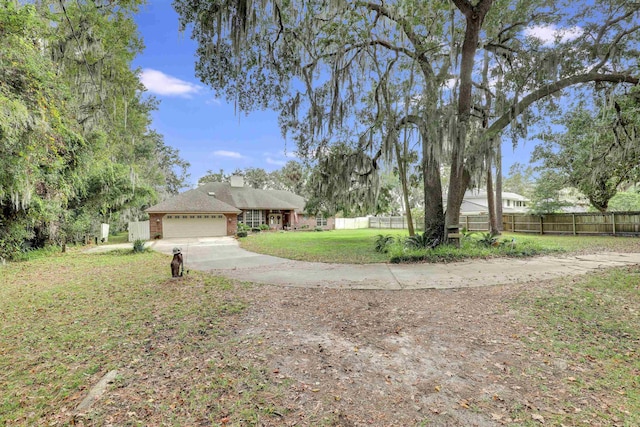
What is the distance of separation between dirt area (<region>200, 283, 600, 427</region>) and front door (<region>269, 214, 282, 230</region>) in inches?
806

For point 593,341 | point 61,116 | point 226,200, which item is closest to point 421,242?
point 593,341

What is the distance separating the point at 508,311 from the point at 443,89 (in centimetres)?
755

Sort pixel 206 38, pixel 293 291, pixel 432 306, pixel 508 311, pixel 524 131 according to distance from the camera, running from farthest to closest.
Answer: pixel 524 131 < pixel 206 38 < pixel 293 291 < pixel 432 306 < pixel 508 311

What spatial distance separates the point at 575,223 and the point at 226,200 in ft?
77.7

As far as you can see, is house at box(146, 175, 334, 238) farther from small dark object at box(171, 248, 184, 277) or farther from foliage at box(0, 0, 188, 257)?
small dark object at box(171, 248, 184, 277)

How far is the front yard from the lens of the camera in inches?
82.7

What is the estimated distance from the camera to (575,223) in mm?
16078

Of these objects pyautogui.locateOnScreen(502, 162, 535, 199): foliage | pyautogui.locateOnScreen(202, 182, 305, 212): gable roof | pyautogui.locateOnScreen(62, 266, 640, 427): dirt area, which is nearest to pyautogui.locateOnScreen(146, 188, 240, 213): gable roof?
pyautogui.locateOnScreen(202, 182, 305, 212): gable roof

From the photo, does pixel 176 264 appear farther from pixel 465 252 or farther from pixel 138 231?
pixel 138 231

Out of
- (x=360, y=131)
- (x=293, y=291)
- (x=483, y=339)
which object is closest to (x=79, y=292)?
(x=293, y=291)

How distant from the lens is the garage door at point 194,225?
→ 18.1 meters

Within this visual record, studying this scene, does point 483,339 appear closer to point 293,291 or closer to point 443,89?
Answer: point 293,291

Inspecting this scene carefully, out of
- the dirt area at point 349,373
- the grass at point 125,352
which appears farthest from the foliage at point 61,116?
the dirt area at point 349,373

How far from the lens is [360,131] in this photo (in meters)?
10.4
